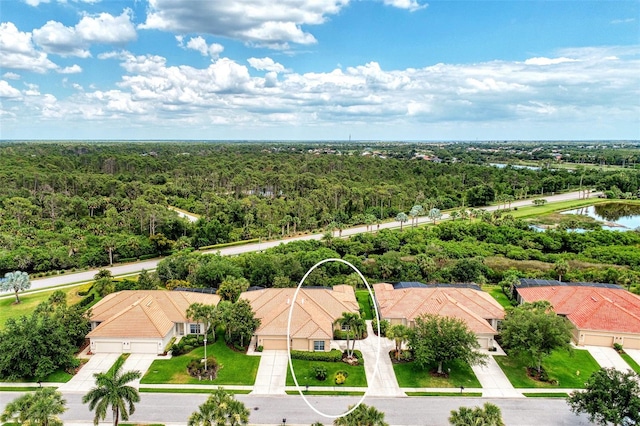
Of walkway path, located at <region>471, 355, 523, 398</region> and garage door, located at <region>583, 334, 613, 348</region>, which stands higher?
garage door, located at <region>583, 334, 613, 348</region>

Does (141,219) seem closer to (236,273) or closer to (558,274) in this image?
(236,273)

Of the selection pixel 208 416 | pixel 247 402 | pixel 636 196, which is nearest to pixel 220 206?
pixel 247 402

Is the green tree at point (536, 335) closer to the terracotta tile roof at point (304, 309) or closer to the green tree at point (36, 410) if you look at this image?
the terracotta tile roof at point (304, 309)

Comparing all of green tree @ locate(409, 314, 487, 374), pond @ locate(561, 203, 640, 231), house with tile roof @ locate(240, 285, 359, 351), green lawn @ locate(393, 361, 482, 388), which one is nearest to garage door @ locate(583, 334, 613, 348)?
green tree @ locate(409, 314, 487, 374)

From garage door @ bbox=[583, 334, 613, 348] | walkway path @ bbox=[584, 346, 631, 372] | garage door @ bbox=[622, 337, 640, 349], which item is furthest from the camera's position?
garage door @ bbox=[583, 334, 613, 348]

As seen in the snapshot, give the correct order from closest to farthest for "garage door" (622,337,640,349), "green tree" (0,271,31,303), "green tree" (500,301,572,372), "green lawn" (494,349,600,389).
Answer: "green lawn" (494,349,600,389), "green tree" (500,301,572,372), "garage door" (622,337,640,349), "green tree" (0,271,31,303)

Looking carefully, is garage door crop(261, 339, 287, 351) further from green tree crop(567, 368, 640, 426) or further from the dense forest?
the dense forest

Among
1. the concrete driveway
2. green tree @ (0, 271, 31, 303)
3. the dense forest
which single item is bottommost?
the concrete driveway
